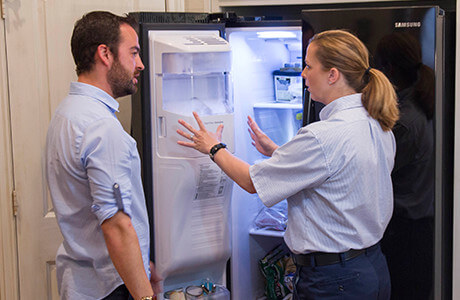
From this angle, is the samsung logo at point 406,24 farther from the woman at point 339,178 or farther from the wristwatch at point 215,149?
the wristwatch at point 215,149

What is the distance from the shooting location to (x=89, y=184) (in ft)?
5.40

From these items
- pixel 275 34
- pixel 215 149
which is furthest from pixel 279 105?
pixel 215 149

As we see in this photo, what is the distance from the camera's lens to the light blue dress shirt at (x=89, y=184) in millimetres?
1589

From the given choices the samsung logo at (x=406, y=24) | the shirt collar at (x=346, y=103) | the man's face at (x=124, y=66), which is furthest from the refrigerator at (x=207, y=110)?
the shirt collar at (x=346, y=103)

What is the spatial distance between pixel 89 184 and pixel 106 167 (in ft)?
0.34

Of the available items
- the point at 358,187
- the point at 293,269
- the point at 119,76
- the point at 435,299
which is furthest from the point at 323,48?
the point at 293,269

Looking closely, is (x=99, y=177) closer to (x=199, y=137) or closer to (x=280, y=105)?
(x=199, y=137)

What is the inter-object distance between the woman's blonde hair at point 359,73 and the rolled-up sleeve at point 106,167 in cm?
68

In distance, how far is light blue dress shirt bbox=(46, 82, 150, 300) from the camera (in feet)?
5.21

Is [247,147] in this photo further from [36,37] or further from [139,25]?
[36,37]

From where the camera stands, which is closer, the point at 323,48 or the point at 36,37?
the point at 323,48

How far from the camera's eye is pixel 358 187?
173cm

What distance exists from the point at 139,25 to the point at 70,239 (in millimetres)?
897

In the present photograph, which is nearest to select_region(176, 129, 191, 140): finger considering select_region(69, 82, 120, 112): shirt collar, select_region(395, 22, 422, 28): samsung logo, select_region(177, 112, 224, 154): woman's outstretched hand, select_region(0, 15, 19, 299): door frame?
select_region(177, 112, 224, 154): woman's outstretched hand
